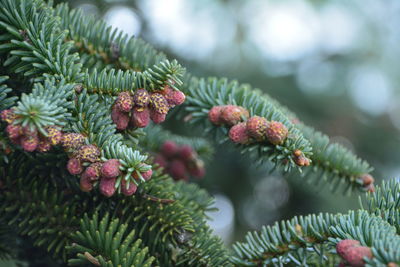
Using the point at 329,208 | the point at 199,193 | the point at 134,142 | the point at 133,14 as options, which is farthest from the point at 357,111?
the point at 134,142

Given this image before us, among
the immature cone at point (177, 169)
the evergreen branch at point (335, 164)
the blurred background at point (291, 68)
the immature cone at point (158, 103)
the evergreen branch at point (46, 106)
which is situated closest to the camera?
the evergreen branch at point (46, 106)

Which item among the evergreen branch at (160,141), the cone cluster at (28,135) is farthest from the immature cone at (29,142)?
the evergreen branch at (160,141)

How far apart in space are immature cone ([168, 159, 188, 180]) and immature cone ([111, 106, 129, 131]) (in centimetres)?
36

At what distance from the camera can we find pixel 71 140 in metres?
0.55

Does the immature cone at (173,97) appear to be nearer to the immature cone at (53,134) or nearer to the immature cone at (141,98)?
the immature cone at (141,98)

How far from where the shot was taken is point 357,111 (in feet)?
6.66

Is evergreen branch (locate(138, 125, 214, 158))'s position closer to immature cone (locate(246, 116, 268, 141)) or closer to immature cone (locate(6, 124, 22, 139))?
immature cone (locate(246, 116, 268, 141))

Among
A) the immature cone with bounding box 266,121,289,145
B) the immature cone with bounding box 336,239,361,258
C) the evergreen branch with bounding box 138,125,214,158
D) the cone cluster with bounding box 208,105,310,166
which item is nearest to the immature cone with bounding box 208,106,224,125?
the cone cluster with bounding box 208,105,310,166

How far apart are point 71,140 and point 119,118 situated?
0.08 m

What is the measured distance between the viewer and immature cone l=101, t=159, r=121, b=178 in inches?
20.5

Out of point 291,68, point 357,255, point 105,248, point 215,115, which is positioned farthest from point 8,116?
point 291,68

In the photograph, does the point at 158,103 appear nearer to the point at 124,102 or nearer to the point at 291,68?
the point at 124,102

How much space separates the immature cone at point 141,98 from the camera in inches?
22.7

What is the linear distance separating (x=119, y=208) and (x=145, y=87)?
0.75 feet
